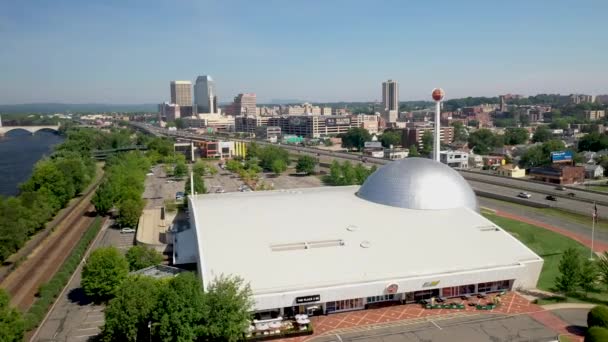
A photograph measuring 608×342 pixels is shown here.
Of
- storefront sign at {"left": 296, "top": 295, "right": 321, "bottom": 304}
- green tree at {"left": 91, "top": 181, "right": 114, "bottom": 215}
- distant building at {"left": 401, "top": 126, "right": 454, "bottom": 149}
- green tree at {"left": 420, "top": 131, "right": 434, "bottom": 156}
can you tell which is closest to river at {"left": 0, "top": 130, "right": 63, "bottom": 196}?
green tree at {"left": 91, "top": 181, "right": 114, "bottom": 215}

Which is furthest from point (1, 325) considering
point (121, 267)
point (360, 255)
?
point (360, 255)

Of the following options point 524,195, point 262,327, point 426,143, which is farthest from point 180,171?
point 426,143

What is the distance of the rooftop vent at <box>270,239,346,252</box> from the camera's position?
33.2 meters

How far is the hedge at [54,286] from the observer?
2975 cm

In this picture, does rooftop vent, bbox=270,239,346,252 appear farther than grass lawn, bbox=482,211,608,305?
Yes

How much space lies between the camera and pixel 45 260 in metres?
43.9

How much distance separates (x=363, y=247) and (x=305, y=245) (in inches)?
171

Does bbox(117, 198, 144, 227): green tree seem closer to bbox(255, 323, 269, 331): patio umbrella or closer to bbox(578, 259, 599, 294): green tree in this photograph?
bbox(255, 323, 269, 331): patio umbrella

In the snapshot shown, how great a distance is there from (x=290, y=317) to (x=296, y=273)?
112 inches

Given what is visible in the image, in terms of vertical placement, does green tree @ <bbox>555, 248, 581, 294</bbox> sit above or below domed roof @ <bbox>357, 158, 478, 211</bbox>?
below

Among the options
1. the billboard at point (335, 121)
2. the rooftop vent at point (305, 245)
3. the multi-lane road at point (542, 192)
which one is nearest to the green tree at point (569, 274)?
the rooftop vent at point (305, 245)

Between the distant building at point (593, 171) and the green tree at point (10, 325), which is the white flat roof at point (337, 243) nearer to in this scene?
the green tree at point (10, 325)

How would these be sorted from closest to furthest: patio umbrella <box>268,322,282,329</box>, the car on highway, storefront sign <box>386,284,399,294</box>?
patio umbrella <box>268,322,282,329</box>, storefront sign <box>386,284,399,294</box>, the car on highway

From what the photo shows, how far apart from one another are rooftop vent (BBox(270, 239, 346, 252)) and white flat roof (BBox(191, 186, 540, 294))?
73 millimetres
